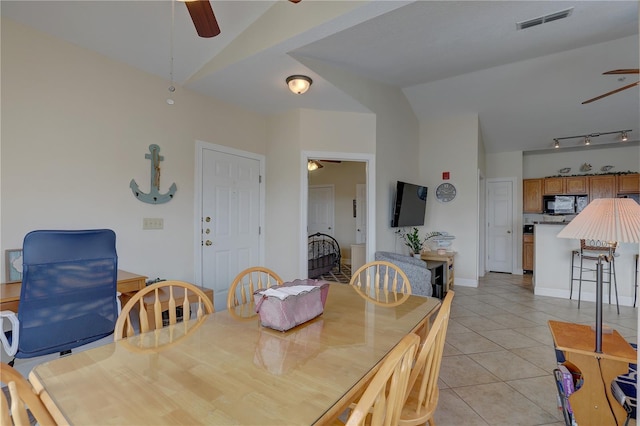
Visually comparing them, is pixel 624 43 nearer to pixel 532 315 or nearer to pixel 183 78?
pixel 532 315

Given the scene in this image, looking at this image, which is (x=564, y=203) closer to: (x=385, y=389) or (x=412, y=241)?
(x=412, y=241)

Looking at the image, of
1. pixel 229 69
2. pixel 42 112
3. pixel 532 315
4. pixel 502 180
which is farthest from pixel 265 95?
pixel 502 180

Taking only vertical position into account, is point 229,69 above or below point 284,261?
above

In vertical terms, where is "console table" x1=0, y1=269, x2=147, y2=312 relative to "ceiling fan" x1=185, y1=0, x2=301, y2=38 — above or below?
Answer: below

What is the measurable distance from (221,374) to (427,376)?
0.81 metres

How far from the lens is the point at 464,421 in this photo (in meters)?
1.90

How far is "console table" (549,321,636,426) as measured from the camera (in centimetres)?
155

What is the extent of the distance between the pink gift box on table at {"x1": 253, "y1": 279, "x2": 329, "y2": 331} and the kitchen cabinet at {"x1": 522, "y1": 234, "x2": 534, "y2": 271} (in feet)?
21.3

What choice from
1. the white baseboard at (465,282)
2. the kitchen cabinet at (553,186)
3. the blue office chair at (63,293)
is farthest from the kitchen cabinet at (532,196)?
the blue office chair at (63,293)

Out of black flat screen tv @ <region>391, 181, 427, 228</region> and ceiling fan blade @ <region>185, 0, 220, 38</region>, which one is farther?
black flat screen tv @ <region>391, 181, 427, 228</region>

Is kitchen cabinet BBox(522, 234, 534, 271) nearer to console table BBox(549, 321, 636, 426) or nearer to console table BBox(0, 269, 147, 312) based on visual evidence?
console table BBox(549, 321, 636, 426)

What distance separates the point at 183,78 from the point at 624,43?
16.6 feet

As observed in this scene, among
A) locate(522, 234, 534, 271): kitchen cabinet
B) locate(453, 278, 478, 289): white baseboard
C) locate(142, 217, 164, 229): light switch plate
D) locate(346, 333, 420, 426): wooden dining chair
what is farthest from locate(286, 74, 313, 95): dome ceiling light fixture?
locate(522, 234, 534, 271): kitchen cabinet

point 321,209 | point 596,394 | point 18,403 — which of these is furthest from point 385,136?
point 18,403
